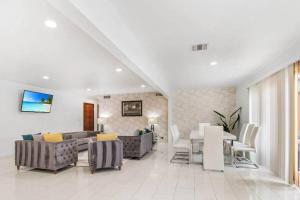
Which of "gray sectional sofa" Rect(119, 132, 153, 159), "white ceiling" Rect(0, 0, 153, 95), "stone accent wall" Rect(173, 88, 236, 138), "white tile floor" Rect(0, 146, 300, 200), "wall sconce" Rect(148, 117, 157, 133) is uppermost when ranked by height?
"white ceiling" Rect(0, 0, 153, 95)

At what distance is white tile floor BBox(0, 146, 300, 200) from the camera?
291cm

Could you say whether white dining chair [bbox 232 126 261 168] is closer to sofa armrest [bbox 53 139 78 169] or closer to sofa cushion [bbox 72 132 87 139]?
sofa armrest [bbox 53 139 78 169]

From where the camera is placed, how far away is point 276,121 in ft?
13.0

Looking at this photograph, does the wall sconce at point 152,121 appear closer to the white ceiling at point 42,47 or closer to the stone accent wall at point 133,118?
the stone accent wall at point 133,118

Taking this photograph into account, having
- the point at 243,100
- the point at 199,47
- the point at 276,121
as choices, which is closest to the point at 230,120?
the point at 243,100

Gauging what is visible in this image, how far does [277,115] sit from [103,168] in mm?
4232

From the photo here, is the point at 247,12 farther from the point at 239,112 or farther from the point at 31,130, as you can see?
the point at 31,130

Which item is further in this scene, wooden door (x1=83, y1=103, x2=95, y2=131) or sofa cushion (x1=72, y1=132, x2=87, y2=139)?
wooden door (x1=83, y1=103, x2=95, y2=131)

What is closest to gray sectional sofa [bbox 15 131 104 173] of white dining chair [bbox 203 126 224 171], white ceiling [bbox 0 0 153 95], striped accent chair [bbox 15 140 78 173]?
striped accent chair [bbox 15 140 78 173]

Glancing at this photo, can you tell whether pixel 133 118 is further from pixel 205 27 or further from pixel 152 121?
pixel 205 27

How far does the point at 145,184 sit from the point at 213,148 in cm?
194

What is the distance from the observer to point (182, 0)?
194 cm

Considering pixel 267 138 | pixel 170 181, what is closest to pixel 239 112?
pixel 267 138

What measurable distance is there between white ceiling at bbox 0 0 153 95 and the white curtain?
3633 mm
